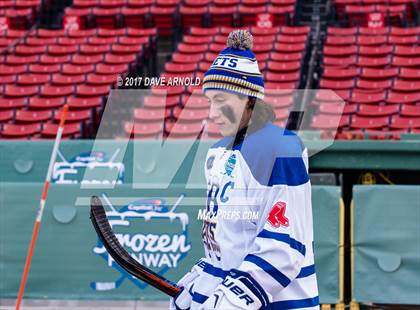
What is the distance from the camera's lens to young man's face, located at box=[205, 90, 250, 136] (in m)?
3.79

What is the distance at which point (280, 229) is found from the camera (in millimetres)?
3529

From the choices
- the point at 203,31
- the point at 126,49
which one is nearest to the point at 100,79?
the point at 126,49

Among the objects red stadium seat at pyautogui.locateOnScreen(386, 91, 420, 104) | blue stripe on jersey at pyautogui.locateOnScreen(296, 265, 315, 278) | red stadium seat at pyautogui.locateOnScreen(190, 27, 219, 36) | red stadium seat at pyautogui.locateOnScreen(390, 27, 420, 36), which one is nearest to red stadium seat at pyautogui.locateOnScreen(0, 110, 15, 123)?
red stadium seat at pyautogui.locateOnScreen(190, 27, 219, 36)

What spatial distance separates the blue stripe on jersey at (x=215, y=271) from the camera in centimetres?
376

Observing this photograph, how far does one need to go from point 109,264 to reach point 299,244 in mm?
5619

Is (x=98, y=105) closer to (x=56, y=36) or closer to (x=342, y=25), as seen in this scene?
(x=56, y=36)

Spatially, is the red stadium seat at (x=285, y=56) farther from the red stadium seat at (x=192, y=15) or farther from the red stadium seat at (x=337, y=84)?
the red stadium seat at (x=192, y=15)

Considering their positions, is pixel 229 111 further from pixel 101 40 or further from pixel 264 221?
pixel 101 40

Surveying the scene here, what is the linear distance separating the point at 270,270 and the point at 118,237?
545 cm

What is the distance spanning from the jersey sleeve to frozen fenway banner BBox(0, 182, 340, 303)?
505 centimetres

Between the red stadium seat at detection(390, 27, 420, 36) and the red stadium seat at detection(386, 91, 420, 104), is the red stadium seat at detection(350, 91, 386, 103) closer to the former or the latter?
the red stadium seat at detection(386, 91, 420, 104)

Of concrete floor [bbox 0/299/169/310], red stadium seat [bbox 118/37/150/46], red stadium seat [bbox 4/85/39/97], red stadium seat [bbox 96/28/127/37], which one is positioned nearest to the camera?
concrete floor [bbox 0/299/169/310]

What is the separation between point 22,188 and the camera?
911cm

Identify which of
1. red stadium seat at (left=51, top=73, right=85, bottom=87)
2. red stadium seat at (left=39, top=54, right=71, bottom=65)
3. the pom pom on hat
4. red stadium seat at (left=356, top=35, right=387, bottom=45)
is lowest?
red stadium seat at (left=51, top=73, right=85, bottom=87)
